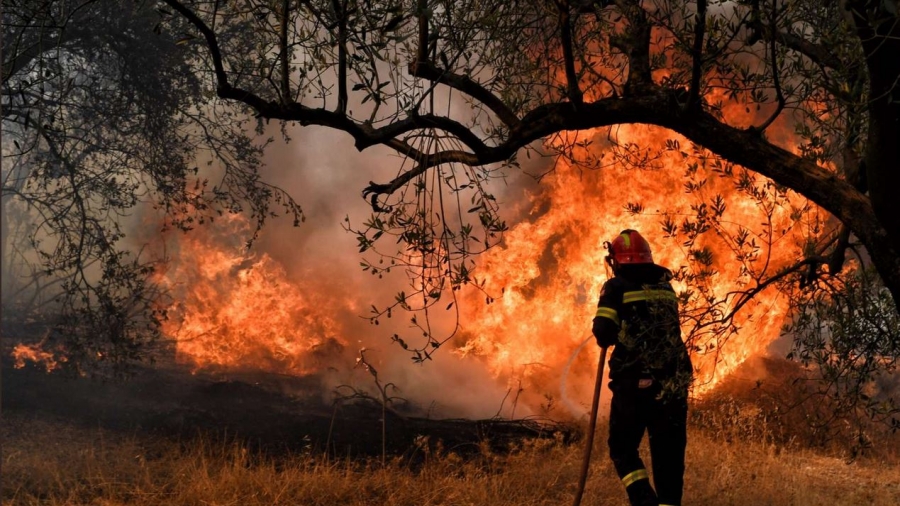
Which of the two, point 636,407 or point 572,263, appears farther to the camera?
point 572,263

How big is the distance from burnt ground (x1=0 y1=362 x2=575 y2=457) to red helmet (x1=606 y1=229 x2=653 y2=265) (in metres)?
3.30

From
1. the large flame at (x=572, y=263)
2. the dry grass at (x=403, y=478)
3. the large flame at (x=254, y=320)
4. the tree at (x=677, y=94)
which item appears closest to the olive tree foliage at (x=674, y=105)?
the tree at (x=677, y=94)

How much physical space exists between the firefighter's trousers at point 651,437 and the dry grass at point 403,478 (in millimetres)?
1569

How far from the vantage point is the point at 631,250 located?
259 inches

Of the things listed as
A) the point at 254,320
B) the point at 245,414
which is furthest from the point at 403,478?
the point at 254,320

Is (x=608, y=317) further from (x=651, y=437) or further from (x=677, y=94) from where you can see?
(x=677, y=94)

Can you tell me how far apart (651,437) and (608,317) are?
3.30 ft

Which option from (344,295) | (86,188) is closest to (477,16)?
(86,188)

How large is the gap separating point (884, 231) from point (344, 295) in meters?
11.4

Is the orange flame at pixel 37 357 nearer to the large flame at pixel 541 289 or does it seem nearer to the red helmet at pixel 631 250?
the large flame at pixel 541 289

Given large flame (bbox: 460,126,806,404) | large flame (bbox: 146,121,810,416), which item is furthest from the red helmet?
A: large flame (bbox: 460,126,806,404)

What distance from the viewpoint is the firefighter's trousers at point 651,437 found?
6301mm

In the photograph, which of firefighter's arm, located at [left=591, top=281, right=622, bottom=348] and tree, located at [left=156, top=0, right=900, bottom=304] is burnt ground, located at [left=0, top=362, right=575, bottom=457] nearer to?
firefighter's arm, located at [left=591, top=281, right=622, bottom=348]

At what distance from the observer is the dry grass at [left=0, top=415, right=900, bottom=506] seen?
7.62 metres
